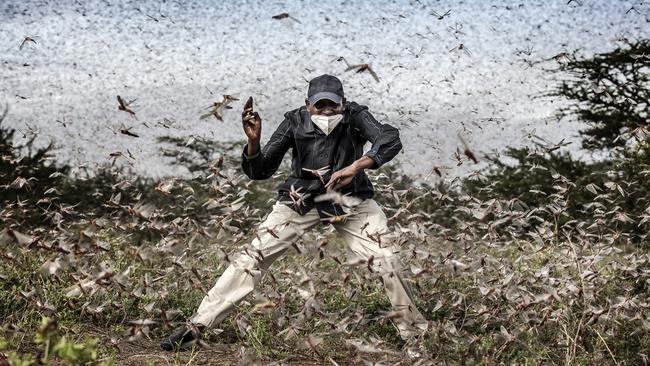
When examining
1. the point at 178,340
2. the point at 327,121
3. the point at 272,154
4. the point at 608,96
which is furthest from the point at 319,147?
the point at 608,96

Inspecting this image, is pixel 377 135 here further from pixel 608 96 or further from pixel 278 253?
pixel 608 96

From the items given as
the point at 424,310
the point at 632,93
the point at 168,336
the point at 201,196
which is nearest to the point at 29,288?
the point at 168,336

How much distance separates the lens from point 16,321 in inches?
237

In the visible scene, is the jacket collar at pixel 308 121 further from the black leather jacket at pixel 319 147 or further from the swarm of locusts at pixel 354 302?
the swarm of locusts at pixel 354 302

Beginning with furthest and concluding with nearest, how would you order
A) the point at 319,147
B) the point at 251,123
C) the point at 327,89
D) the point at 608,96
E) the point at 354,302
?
the point at 608,96 → the point at 354,302 → the point at 319,147 → the point at 327,89 → the point at 251,123

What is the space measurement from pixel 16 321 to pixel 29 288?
560 millimetres

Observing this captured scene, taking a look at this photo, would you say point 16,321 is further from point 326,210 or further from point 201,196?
point 201,196

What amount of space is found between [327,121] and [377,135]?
0.38 metres

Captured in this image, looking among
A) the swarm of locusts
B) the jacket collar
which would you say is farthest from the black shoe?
the jacket collar

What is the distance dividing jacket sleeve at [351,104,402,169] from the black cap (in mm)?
223

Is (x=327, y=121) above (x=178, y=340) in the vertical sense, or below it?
above

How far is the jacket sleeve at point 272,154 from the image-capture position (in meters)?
5.46

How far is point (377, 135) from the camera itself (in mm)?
5281

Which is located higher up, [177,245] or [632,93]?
[177,245]
